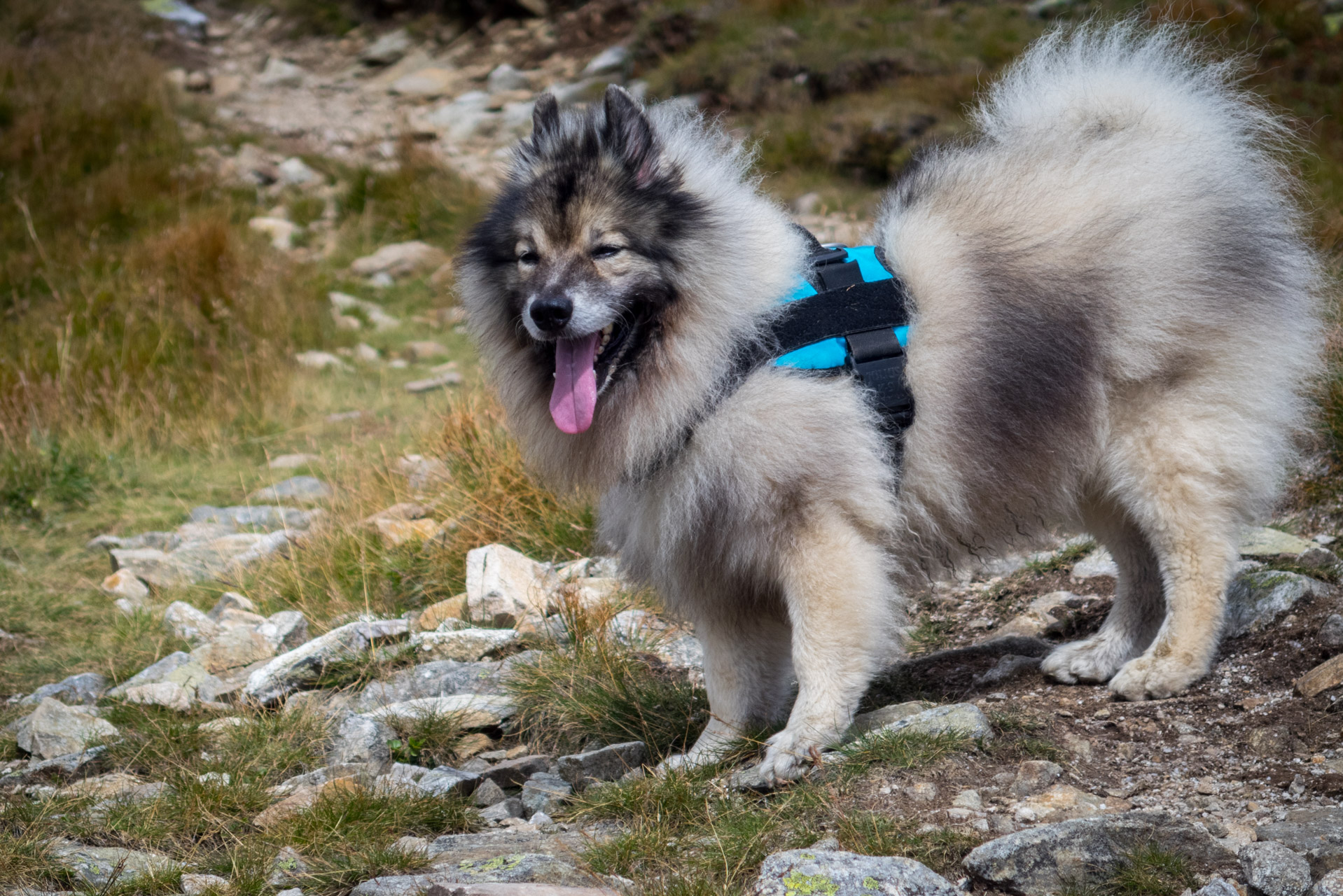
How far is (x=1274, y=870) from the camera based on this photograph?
2.02m

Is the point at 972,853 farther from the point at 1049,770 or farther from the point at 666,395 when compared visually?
the point at 666,395

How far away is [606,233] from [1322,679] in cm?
227

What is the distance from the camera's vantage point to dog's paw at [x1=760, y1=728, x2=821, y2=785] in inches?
110

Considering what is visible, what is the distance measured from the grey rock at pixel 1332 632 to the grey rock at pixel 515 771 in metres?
2.31

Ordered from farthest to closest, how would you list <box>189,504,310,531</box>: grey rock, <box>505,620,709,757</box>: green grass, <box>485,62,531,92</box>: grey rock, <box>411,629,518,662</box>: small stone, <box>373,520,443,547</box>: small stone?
<box>485,62,531,92</box>: grey rock
<box>189,504,310,531</box>: grey rock
<box>373,520,443,547</box>: small stone
<box>411,629,518,662</box>: small stone
<box>505,620,709,757</box>: green grass

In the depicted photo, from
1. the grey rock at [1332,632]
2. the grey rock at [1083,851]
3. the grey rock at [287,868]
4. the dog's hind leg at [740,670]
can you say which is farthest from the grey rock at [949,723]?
the grey rock at [287,868]

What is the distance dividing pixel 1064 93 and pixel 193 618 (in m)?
4.09

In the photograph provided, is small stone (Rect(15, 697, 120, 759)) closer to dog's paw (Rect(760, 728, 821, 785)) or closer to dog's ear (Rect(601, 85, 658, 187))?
dog's paw (Rect(760, 728, 821, 785))

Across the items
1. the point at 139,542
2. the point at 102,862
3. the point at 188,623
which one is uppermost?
the point at 102,862

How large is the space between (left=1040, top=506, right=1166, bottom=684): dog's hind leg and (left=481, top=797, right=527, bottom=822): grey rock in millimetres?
1714

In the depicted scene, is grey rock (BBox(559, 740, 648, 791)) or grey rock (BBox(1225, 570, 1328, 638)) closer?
grey rock (BBox(559, 740, 648, 791))

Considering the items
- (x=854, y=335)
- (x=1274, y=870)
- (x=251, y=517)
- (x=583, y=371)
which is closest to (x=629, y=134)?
(x=583, y=371)

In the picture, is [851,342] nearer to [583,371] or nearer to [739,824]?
[583,371]

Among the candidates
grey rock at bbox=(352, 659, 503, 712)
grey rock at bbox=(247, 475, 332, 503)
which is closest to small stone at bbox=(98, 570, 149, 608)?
grey rock at bbox=(247, 475, 332, 503)
